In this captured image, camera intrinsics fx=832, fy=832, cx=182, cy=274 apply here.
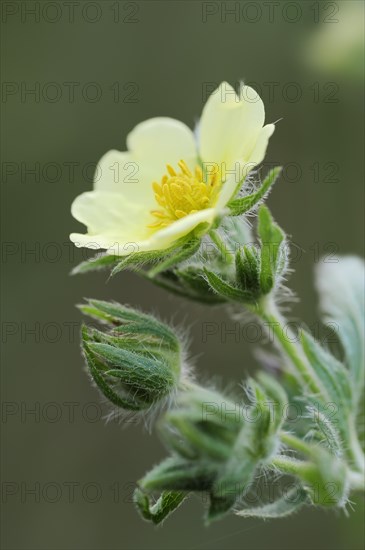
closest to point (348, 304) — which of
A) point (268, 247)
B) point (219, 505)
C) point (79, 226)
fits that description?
point (268, 247)

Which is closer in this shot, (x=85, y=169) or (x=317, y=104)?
(x=317, y=104)

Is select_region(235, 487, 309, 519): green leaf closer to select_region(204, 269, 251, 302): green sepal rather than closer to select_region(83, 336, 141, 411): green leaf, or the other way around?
select_region(83, 336, 141, 411): green leaf

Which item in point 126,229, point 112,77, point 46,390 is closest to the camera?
point 126,229

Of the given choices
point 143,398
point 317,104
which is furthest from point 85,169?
point 143,398

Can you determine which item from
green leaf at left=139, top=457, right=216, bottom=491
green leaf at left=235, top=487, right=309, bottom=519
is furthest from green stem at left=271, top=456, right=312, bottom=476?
green leaf at left=139, top=457, right=216, bottom=491

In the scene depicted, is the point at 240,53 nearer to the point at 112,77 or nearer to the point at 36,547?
the point at 112,77

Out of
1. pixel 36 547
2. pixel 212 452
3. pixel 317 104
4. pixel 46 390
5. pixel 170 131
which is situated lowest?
pixel 36 547

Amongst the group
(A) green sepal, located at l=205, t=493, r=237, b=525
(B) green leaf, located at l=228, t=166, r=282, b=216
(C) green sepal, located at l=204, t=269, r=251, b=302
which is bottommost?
(A) green sepal, located at l=205, t=493, r=237, b=525
